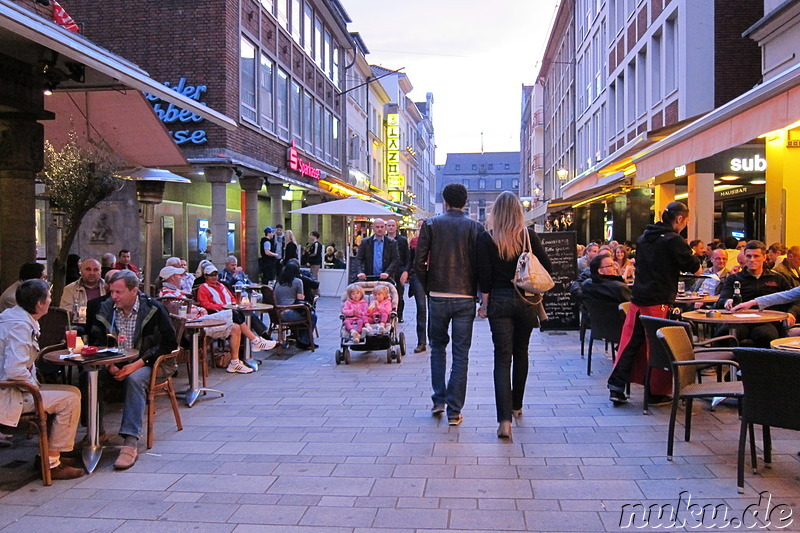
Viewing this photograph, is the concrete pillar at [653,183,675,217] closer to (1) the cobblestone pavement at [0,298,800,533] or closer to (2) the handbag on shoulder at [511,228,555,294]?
(1) the cobblestone pavement at [0,298,800,533]

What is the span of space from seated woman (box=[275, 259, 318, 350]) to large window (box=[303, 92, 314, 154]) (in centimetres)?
1721

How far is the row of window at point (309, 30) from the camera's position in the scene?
79.0 ft

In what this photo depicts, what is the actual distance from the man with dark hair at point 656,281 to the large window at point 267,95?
55.4ft

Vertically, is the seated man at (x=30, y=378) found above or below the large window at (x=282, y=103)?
below

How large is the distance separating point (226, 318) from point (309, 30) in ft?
71.9

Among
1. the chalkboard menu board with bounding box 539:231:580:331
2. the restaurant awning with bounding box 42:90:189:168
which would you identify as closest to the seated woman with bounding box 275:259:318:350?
the restaurant awning with bounding box 42:90:189:168

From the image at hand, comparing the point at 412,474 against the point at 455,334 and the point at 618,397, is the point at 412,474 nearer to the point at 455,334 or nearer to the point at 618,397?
the point at 455,334

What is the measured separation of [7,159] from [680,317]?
283 inches

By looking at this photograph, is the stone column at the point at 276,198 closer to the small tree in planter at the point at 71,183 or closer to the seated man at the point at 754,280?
the small tree in planter at the point at 71,183

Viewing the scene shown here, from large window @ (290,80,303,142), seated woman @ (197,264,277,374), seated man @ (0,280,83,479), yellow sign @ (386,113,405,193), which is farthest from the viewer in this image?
→ yellow sign @ (386,113,405,193)

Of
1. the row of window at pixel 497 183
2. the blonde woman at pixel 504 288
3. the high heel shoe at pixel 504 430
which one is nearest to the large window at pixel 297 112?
the blonde woman at pixel 504 288

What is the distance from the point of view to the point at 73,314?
8.20 metres

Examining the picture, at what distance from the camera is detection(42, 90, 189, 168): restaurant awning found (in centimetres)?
932

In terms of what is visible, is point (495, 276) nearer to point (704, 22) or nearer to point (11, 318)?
point (11, 318)
